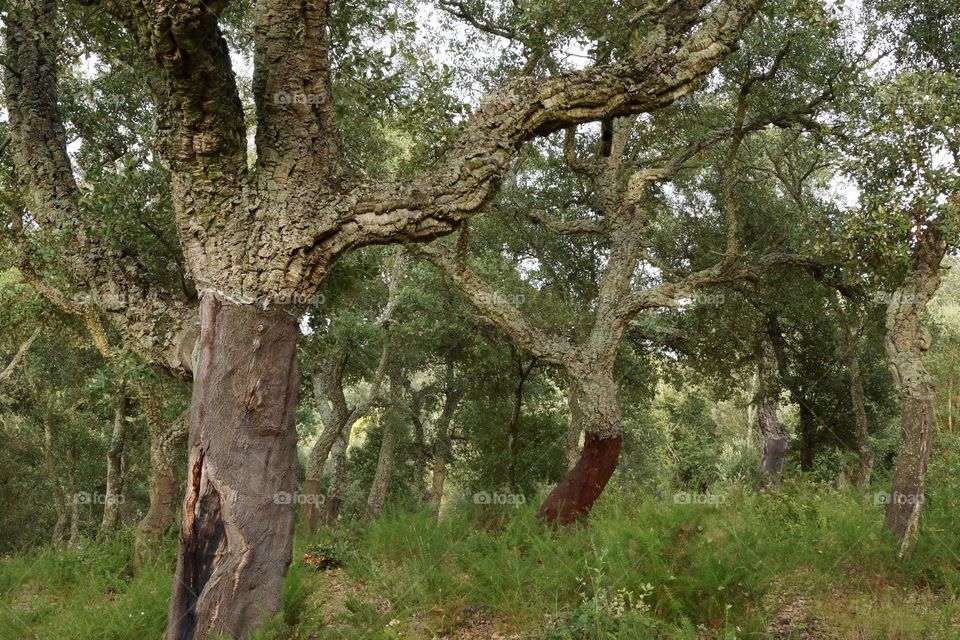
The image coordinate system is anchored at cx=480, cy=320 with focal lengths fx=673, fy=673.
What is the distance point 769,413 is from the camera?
57.0ft

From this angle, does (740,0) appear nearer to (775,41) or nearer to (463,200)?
(463,200)

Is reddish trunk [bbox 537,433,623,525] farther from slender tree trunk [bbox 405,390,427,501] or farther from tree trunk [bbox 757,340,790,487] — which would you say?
slender tree trunk [bbox 405,390,427,501]

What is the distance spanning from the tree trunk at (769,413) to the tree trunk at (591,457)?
29.5ft

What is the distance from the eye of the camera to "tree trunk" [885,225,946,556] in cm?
752

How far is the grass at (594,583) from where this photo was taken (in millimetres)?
5285

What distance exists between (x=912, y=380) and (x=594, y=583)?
16.2 ft

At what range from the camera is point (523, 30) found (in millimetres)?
9805

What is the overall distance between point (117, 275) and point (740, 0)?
613cm

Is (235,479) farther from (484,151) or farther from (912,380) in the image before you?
(912,380)

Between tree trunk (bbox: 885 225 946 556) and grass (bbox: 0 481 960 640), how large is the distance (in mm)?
326

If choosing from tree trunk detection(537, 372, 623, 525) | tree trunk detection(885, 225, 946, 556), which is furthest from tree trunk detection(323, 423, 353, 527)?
tree trunk detection(885, 225, 946, 556)

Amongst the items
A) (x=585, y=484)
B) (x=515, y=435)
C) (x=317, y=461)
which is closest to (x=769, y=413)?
(x=515, y=435)

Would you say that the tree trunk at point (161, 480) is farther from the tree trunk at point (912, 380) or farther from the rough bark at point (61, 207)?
A: the tree trunk at point (912, 380)

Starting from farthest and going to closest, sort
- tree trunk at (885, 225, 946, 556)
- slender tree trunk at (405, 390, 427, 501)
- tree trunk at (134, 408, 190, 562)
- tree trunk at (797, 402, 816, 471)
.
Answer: slender tree trunk at (405, 390, 427, 501), tree trunk at (797, 402, 816, 471), tree trunk at (134, 408, 190, 562), tree trunk at (885, 225, 946, 556)
